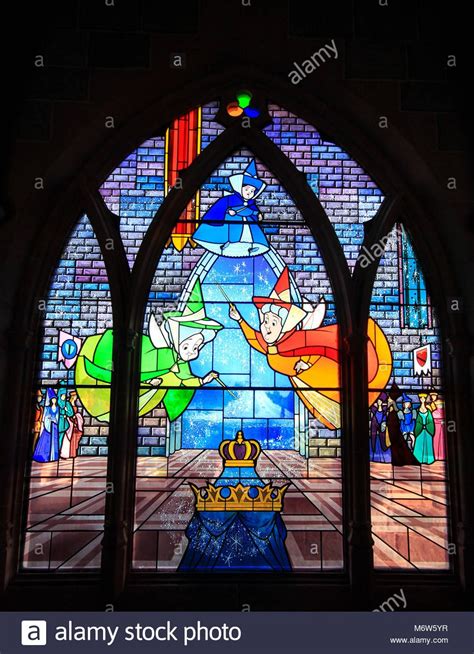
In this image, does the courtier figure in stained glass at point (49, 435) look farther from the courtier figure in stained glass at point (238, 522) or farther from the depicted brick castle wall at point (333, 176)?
the depicted brick castle wall at point (333, 176)

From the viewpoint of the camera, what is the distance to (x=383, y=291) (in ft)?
14.7

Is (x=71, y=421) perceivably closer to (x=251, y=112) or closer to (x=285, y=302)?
(x=285, y=302)

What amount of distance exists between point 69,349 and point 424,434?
2.66m

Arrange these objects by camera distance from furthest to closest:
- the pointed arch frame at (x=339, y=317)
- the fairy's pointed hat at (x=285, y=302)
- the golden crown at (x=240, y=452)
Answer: the fairy's pointed hat at (x=285, y=302)
the golden crown at (x=240, y=452)
the pointed arch frame at (x=339, y=317)

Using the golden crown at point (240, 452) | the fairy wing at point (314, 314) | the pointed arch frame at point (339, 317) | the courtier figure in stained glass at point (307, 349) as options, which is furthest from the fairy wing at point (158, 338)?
the fairy wing at point (314, 314)

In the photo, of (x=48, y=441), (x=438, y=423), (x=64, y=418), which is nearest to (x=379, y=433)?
(x=438, y=423)

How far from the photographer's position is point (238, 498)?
4.11m

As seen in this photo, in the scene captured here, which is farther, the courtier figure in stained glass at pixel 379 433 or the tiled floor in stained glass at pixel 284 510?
the courtier figure in stained glass at pixel 379 433

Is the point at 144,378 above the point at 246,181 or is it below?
below

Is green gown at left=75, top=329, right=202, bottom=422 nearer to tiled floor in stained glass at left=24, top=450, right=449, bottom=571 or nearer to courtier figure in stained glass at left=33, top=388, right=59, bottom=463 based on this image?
courtier figure in stained glass at left=33, top=388, right=59, bottom=463

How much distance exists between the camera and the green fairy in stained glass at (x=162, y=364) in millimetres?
4227

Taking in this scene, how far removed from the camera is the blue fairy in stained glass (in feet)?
14.7

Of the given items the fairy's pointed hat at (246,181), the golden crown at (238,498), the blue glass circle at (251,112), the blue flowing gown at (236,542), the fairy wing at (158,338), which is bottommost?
the blue flowing gown at (236,542)

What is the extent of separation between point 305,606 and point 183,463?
1238 mm
